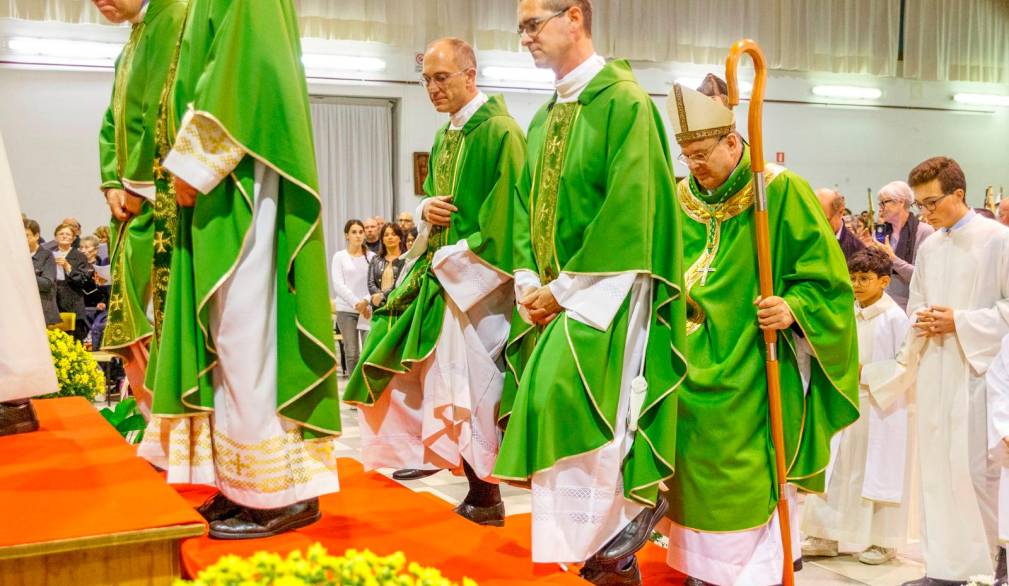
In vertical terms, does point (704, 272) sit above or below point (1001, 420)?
above

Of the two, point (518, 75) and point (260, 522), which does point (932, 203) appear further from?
point (518, 75)

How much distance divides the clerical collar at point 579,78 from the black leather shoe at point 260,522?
5.03ft

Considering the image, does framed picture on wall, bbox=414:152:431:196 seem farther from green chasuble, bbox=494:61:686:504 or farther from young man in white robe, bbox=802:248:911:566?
green chasuble, bbox=494:61:686:504

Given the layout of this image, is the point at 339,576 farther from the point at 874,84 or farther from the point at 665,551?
Result: the point at 874,84

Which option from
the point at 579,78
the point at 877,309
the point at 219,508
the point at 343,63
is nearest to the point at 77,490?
the point at 219,508

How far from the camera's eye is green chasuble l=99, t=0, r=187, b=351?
3.57 meters

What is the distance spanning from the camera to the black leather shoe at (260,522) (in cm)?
307

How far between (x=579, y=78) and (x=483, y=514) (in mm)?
1777

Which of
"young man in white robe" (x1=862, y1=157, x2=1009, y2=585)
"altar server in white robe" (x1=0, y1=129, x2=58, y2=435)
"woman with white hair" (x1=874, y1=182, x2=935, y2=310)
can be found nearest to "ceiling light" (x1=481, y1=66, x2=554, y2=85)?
"woman with white hair" (x1=874, y1=182, x2=935, y2=310)

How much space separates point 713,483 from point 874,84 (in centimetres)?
1506

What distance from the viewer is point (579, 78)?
346 centimetres

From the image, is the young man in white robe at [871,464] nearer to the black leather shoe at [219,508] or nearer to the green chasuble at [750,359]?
the green chasuble at [750,359]

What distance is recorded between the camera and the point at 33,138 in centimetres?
1291

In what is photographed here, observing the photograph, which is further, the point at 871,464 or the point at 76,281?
the point at 76,281
